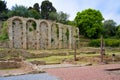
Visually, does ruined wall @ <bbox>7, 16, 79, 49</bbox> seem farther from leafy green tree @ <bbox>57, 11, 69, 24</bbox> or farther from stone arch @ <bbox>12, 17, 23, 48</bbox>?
leafy green tree @ <bbox>57, 11, 69, 24</bbox>

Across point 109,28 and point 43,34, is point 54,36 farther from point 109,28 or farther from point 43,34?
point 109,28

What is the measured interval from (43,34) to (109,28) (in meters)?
26.1

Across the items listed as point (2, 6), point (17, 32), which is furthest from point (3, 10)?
point (17, 32)

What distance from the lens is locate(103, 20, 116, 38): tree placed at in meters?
66.0

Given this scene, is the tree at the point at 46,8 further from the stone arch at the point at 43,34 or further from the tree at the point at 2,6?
the stone arch at the point at 43,34

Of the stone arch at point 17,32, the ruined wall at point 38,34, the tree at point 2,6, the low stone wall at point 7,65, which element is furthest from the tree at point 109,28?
the low stone wall at point 7,65

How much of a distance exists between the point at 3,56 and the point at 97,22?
33923 millimetres

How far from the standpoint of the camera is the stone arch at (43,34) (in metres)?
46.9

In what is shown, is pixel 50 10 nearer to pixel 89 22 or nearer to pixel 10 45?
pixel 89 22

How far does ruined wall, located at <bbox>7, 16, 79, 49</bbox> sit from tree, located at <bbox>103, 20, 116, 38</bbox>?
51.8ft

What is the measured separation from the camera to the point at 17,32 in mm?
A: 44781

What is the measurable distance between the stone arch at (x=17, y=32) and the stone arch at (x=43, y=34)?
12.7 ft

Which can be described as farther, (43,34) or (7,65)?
(43,34)

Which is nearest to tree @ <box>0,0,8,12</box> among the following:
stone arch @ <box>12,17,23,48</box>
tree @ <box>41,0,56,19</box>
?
tree @ <box>41,0,56,19</box>
